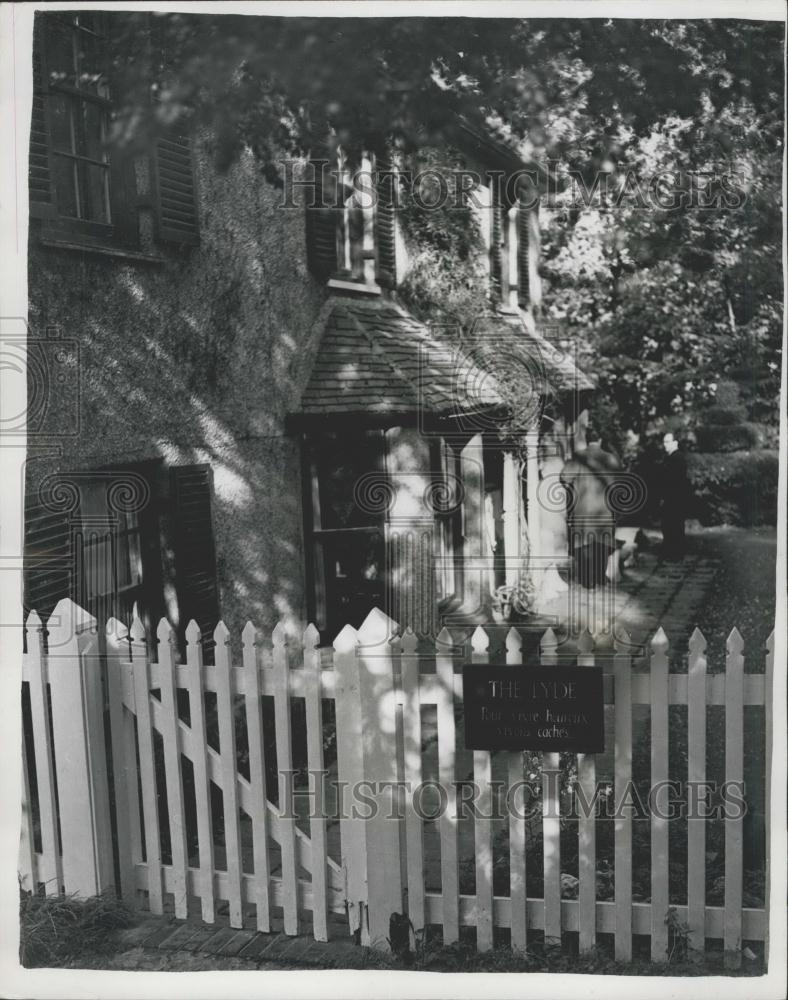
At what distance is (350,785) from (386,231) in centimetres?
648

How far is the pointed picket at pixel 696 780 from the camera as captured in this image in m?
3.97

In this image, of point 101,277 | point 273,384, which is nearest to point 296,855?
point 101,277

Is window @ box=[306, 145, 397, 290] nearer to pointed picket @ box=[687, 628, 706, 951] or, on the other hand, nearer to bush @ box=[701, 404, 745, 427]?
pointed picket @ box=[687, 628, 706, 951]

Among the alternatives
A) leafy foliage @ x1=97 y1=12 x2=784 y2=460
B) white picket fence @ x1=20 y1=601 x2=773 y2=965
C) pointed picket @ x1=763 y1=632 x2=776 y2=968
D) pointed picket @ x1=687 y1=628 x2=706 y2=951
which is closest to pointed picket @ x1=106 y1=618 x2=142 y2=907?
white picket fence @ x1=20 y1=601 x2=773 y2=965

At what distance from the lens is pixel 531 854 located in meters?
5.34

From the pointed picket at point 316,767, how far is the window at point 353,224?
14.9 feet

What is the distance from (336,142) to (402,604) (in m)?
4.26

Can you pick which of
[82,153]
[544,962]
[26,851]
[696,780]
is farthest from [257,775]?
[82,153]

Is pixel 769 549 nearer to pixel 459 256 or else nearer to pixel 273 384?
pixel 459 256

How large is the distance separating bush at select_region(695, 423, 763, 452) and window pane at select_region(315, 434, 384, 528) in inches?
257

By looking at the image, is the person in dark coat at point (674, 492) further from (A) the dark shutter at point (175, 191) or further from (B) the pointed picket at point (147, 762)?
(B) the pointed picket at point (147, 762)

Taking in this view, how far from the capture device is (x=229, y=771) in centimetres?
441

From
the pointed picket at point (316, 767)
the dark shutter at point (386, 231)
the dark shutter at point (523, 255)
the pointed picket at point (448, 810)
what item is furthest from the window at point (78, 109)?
the dark shutter at point (523, 255)

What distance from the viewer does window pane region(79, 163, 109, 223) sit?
5715 millimetres
